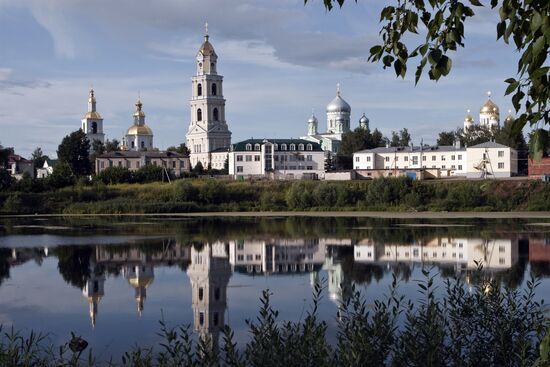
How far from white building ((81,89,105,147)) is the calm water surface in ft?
260

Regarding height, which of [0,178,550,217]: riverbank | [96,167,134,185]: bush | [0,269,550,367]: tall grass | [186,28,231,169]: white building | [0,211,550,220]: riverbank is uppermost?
[186,28,231,169]: white building

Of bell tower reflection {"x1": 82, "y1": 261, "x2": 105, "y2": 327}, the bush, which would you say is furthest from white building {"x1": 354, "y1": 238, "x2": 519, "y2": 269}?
the bush

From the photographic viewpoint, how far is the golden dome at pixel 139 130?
377 ft

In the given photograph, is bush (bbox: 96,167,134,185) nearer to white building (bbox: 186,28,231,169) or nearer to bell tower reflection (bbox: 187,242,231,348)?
white building (bbox: 186,28,231,169)

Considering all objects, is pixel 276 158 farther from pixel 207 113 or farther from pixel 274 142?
pixel 207 113

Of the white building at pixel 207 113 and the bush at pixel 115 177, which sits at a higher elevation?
the white building at pixel 207 113

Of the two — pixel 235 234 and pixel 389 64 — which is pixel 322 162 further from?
pixel 389 64

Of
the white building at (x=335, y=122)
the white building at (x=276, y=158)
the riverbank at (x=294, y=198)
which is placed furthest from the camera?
the white building at (x=335, y=122)

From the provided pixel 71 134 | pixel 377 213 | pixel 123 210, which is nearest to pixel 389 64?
pixel 377 213

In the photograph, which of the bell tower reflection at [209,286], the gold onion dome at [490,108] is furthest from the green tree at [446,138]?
the bell tower reflection at [209,286]

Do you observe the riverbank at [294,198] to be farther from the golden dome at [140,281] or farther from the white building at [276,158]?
the golden dome at [140,281]

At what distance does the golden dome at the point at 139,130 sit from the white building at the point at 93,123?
869cm

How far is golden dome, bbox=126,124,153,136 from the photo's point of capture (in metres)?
115

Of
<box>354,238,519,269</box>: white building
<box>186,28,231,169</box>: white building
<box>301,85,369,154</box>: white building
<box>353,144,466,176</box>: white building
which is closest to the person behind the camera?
<box>354,238,519,269</box>: white building
